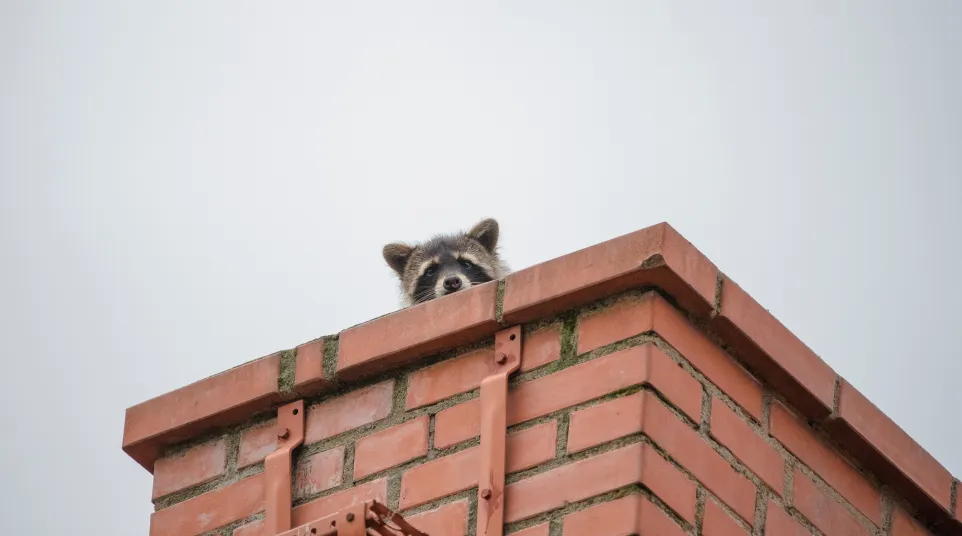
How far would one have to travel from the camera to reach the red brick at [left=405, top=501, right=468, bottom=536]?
2961 millimetres

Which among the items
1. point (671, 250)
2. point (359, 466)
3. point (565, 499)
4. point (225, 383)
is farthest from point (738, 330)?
point (225, 383)

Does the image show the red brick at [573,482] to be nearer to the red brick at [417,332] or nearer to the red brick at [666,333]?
the red brick at [666,333]

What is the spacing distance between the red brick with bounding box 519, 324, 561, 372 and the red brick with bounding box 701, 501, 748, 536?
0.42m

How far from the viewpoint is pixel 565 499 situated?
9.37ft

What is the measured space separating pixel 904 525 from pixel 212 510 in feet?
5.08

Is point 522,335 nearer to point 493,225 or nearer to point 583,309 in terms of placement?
point 583,309

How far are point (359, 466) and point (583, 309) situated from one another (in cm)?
58

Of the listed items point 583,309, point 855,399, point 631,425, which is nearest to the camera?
point 631,425

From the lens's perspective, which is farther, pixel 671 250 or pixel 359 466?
pixel 359 466

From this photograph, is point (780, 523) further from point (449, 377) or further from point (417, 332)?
point (417, 332)

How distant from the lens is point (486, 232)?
9094mm

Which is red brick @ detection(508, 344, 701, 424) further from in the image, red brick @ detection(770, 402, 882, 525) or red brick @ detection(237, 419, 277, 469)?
red brick @ detection(237, 419, 277, 469)

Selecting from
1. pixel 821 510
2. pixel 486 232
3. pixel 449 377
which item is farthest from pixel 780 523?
pixel 486 232

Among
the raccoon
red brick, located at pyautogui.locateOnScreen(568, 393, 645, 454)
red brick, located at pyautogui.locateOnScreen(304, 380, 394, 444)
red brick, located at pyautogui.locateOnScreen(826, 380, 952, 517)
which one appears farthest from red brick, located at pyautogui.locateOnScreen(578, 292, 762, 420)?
the raccoon
